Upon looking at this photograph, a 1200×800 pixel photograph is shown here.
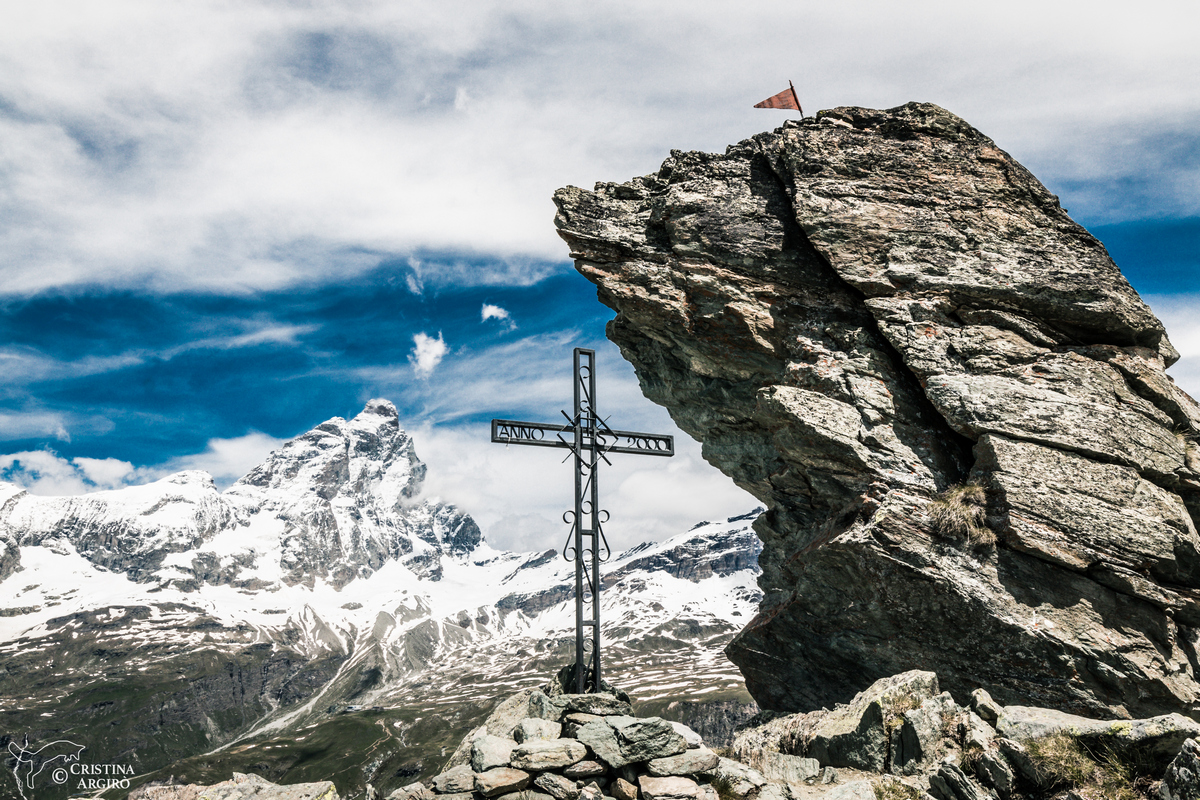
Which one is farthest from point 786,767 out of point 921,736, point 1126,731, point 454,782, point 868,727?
point 454,782

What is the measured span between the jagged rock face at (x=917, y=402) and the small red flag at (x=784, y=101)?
4.19ft

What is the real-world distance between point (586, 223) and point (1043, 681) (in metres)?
17.6

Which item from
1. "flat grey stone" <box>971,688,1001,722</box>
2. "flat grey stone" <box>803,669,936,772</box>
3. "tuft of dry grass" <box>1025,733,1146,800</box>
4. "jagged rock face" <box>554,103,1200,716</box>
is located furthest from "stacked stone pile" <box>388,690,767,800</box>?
"jagged rock face" <box>554,103,1200,716</box>

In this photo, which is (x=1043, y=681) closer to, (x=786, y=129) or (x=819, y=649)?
(x=819, y=649)

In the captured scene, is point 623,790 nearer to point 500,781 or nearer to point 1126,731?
point 500,781

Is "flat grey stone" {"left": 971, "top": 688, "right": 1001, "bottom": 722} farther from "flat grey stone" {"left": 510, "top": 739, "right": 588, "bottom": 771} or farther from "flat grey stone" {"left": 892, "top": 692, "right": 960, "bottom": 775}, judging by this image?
"flat grey stone" {"left": 510, "top": 739, "right": 588, "bottom": 771}

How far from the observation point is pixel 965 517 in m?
17.9

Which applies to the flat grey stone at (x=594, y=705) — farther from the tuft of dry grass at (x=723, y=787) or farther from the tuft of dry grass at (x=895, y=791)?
the tuft of dry grass at (x=895, y=791)

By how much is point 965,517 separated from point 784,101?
15.0 m

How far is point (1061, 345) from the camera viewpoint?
20656 millimetres

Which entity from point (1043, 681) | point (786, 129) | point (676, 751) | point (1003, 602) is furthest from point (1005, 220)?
point (676, 751)

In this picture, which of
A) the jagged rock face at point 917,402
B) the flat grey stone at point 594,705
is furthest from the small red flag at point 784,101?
the flat grey stone at point 594,705

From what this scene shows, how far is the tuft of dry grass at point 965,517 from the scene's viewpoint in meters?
17.7

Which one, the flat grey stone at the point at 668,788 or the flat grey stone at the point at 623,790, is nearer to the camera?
the flat grey stone at the point at 668,788
